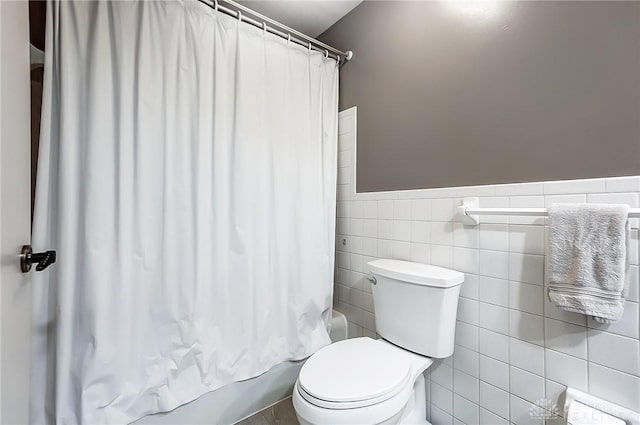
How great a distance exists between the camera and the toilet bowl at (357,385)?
0.91 meters

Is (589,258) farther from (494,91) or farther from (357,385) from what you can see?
(357,385)

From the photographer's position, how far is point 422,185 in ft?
4.58

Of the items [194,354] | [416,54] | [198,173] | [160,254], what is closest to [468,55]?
[416,54]

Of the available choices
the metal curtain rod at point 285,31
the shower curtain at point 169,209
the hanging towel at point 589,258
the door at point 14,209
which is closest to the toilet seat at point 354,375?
the shower curtain at point 169,209

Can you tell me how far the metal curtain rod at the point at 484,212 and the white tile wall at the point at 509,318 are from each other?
3 cm

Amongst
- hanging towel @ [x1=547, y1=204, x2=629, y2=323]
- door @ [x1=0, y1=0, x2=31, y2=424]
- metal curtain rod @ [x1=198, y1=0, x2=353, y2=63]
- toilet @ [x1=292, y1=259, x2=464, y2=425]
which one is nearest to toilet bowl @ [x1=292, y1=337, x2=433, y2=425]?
Answer: toilet @ [x1=292, y1=259, x2=464, y2=425]

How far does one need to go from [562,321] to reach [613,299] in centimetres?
19

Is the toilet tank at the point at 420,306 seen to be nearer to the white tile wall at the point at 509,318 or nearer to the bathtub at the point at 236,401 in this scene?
the white tile wall at the point at 509,318

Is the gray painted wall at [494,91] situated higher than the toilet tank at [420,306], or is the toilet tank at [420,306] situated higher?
the gray painted wall at [494,91]

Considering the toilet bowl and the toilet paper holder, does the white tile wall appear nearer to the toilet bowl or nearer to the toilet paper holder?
the toilet paper holder

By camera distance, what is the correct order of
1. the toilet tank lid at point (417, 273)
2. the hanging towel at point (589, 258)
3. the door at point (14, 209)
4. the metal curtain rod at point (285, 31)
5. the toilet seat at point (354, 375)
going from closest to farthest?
1. the door at point (14, 209)
2. the hanging towel at point (589, 258)
3. the toilet seat at point (354, 375)
4. the toilet tank lid at point (417, 273)
5. the metal curtain rod at point (285, 31)

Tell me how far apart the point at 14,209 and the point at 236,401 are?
1214 mm

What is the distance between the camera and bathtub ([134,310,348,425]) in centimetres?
123

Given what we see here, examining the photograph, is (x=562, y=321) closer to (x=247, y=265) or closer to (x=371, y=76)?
(x=247, y=265)
